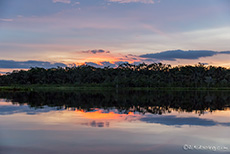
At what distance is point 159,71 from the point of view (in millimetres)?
119125

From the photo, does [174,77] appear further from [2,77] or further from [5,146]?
[5,146]

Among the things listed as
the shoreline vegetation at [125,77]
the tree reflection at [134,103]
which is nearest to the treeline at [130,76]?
the shoreline vegetation at [125,77]

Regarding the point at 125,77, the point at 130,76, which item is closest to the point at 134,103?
the point at 125,77

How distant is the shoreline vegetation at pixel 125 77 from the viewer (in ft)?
328

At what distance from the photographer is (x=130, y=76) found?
11300 cm

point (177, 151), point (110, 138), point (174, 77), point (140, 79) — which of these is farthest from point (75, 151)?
point (174, 77)

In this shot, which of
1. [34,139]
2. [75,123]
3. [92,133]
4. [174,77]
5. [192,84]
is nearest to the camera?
[34,139]

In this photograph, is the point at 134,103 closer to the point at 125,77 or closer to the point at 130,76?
the point at 125,77

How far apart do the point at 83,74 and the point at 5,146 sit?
105532 millimetres

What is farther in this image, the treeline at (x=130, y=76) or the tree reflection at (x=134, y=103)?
the treeline at (x=130, y=76)

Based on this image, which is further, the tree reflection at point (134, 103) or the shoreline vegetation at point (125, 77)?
the shoreline vegetation at point (125, 77)

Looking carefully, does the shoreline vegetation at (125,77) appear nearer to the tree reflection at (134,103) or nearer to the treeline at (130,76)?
the treeline at (130,76)

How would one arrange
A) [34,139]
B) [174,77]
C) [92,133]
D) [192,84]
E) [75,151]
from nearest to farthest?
1. [75,151]
2. [34,139]
3. [92,133]
4. [192,84]
5. [174,77]

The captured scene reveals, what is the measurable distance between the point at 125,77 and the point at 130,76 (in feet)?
17.7
